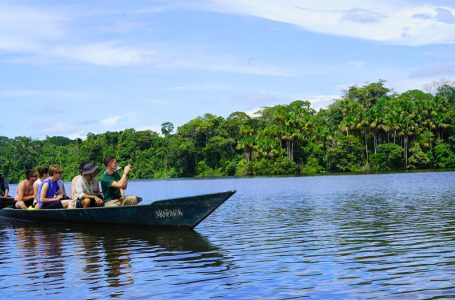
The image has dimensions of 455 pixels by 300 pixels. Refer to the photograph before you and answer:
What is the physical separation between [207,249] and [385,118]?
7286 centimetres

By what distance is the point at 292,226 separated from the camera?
17.1 m

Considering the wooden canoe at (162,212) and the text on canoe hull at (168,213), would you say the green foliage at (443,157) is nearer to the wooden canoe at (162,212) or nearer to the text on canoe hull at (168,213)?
the wooden canoe at (162,212)

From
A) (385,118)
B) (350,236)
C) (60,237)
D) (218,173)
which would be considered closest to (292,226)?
(350,236)

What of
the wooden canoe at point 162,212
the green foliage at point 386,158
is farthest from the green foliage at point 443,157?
the wooden canoe at point 162,212

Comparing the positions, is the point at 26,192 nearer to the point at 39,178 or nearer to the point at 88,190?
the point at 39,178

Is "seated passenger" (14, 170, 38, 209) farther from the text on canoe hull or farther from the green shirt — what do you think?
the text on canoe hull

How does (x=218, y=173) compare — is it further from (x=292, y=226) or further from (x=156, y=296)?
(x=156, y=296)

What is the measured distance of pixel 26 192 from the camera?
2106 centimetres

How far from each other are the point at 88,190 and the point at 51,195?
7.60ft

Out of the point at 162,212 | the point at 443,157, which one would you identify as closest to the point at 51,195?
the point at 162,212

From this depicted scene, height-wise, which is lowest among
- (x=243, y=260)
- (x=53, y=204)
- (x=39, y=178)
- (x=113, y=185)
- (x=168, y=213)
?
(x=243, y=260)

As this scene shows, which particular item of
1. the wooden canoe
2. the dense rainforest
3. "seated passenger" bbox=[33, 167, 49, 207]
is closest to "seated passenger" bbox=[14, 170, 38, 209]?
"seated passenger" bbox=[33, 167, 49, 207]

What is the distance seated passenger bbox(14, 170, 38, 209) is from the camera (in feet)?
67.7

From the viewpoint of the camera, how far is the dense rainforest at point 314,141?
83375 millimetres
